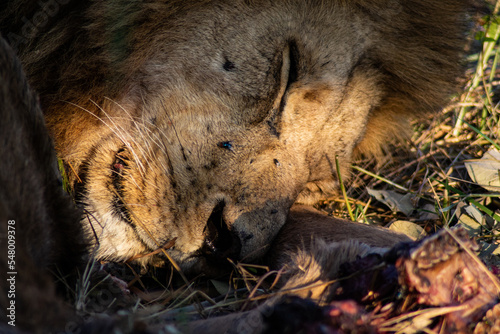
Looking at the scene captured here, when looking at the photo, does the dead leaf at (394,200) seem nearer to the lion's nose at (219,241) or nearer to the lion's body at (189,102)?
the lion's body at (189,102)

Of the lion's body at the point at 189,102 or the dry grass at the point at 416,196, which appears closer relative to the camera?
the dry grass at the point at 416,196

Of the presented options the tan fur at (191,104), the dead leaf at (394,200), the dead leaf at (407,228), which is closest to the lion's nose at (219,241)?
the tan fur at (191,104)

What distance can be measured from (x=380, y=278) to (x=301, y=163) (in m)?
1.17

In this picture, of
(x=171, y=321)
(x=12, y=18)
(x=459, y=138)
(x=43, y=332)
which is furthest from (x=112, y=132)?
(x=459, y=138)

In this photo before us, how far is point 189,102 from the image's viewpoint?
93.7 inches

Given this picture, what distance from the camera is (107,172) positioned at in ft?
7.61

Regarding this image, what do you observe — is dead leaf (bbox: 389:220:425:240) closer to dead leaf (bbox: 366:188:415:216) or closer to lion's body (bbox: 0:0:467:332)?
dead leaf (bbox: 366:188:415:216)

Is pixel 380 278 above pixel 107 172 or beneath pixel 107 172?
beneath

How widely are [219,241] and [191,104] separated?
658 mm

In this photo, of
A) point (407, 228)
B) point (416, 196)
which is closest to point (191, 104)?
point (407, 228)

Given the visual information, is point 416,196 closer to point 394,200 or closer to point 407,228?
point 394,200

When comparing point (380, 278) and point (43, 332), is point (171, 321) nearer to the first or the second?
point (43, 332)

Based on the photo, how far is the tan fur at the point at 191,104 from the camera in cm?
220

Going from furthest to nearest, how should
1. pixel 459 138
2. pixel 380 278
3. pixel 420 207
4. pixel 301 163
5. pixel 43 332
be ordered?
pixel 459 138 < pixel 420 207 < pixel 301 163 < pixel 380 278 < pixel 43 332
